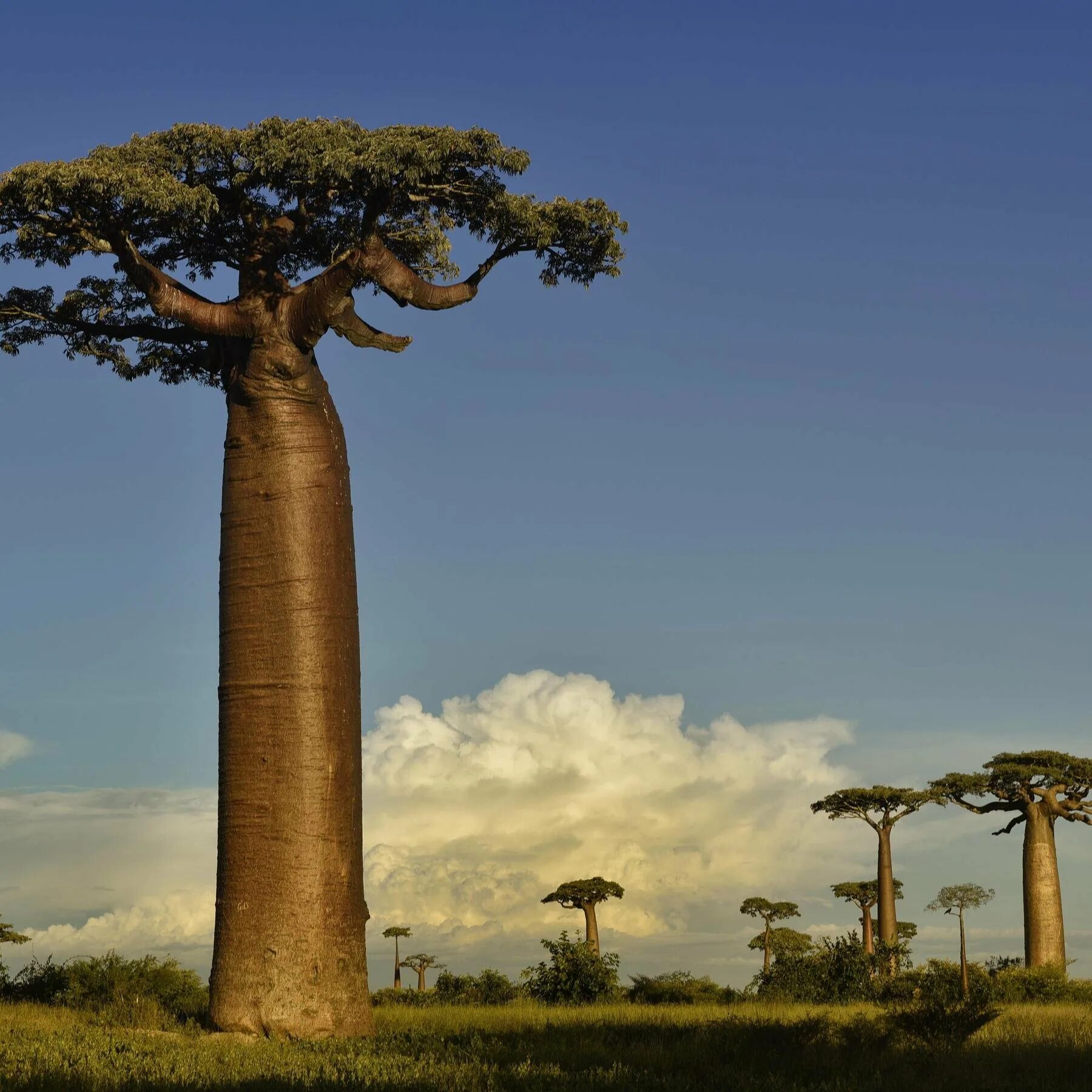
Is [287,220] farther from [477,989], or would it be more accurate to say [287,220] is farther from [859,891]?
[859,891]

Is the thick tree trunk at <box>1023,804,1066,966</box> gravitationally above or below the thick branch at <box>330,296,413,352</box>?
below

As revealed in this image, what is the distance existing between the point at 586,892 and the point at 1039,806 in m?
9.80

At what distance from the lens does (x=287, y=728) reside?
11.4 meters

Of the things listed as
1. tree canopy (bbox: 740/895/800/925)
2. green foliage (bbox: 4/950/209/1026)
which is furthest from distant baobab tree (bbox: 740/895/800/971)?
green foliage (bbox: 4/950/209/1026)

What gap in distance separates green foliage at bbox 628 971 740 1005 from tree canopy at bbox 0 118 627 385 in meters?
9.94

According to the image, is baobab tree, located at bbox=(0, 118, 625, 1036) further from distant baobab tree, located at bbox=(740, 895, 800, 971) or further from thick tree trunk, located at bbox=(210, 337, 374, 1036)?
distant baobab tree, located at bbox=(740, 895, 800, 971)

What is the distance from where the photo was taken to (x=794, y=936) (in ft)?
117

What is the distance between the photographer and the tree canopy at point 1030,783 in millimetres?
27516

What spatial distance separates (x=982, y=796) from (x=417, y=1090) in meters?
22.9

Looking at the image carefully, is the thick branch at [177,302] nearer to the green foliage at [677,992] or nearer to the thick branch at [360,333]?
the thick branch at [360,333]

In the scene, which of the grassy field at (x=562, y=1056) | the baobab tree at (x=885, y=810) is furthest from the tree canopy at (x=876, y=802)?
the grassy field at (x=562, y=1056)

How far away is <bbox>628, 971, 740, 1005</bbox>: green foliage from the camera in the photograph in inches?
732

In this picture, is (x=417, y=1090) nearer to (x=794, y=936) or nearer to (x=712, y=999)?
(x=712, y=999)

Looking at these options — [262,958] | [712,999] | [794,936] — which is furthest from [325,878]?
[794,936]
